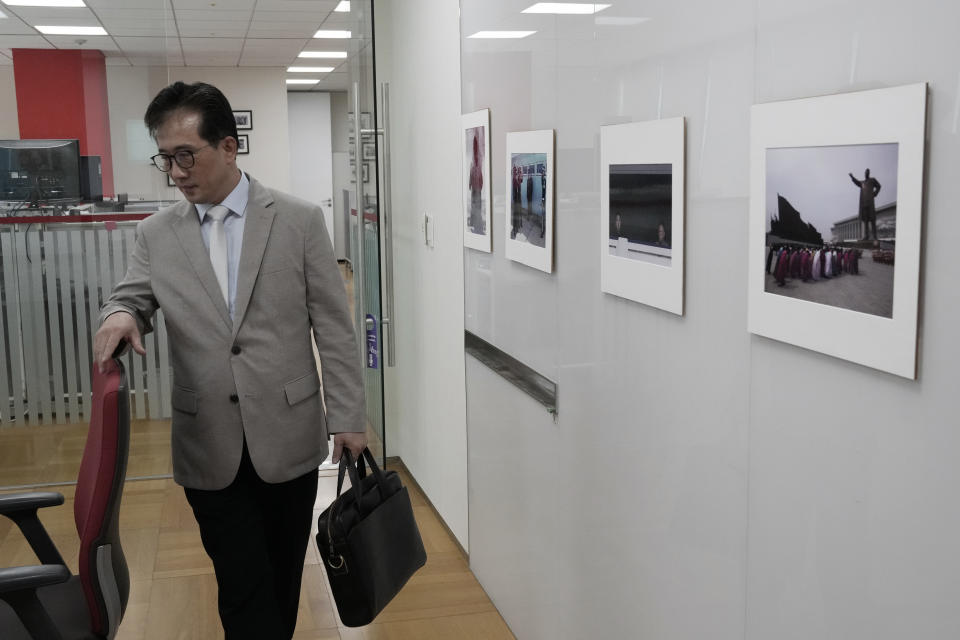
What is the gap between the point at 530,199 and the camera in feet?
9.77

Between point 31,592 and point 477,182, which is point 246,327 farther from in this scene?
point 477,182

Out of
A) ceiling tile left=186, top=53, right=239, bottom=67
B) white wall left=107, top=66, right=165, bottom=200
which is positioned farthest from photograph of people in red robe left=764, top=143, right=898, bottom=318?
ceiling tile left=186, top=53, right=239, bottom=67

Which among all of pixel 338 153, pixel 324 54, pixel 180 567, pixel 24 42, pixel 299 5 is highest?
pixel 324 54

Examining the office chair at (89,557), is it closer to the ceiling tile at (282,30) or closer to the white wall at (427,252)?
the white wall at (427,252)

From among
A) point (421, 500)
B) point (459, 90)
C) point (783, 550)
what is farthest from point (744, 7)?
point (421, 500)

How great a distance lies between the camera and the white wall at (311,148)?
18.6 meters

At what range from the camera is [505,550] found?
3.45 m

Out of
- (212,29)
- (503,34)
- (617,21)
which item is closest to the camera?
(617,21)

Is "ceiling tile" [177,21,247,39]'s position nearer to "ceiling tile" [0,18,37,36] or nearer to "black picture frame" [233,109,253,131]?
"black picture frame" [233,109,253,131]

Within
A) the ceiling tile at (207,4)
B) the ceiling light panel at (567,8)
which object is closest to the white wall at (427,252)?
the ceiling light panel at (567,8)

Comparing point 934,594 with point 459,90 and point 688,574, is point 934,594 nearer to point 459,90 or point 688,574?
point 688,574

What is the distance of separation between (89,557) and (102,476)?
19cm

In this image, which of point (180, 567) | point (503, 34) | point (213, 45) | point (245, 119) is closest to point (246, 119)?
point (245, 119)

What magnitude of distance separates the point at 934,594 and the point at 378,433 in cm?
341
